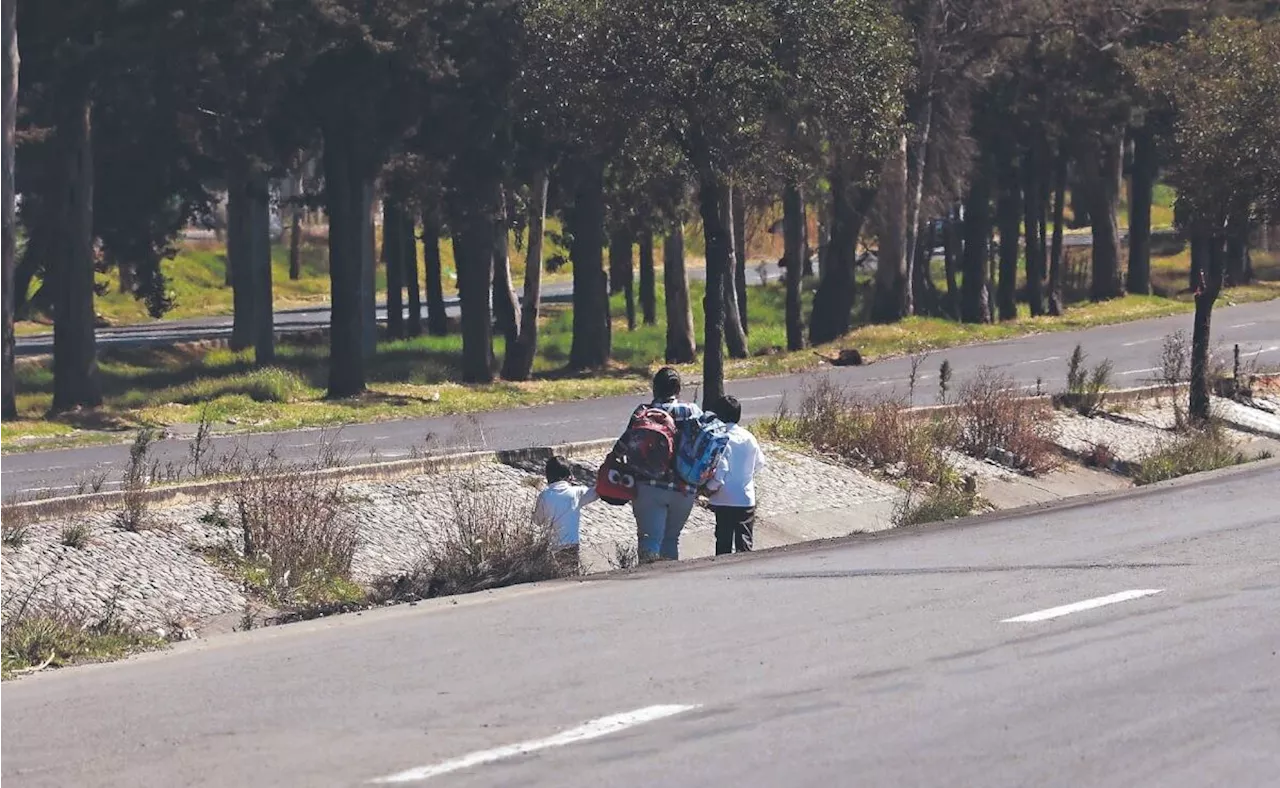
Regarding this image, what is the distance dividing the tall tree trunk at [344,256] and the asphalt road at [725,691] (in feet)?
75.8

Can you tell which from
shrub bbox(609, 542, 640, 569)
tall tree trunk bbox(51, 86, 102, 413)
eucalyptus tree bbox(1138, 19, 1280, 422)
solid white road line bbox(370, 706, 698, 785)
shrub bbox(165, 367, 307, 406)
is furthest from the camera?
shrub bbox(165, 367, 307, 406)

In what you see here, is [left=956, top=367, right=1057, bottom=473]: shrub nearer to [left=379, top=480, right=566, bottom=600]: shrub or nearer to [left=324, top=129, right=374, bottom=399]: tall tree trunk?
[left=379, top=480, right=566, bottom=600]: shrub

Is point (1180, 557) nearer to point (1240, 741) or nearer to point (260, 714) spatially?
point (1240, 741)

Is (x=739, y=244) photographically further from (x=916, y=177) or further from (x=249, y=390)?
(x=249, y=390)

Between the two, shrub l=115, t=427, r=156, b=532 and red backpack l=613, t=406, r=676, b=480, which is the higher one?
red backpack l=613, t=406, r=676, b=480

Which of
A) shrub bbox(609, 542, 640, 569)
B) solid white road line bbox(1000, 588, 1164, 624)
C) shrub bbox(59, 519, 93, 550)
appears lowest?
shrub bbox(609, 542, 640, 569)

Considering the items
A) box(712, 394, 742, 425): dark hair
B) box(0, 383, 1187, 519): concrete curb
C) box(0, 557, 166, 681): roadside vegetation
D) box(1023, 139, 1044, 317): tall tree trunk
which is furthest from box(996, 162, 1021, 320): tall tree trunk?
box(0, 557, 166, 681): roadside vegetation

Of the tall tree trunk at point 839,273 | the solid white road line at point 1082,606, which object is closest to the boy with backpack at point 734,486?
the solid white road line at point 1082,606

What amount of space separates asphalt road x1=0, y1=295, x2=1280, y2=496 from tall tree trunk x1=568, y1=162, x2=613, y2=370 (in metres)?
5.43

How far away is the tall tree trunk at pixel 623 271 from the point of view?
6020 cm

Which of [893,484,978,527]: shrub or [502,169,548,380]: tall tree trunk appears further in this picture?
[502,169,548,380]: tall tree trunk

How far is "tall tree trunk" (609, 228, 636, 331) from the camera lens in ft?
197

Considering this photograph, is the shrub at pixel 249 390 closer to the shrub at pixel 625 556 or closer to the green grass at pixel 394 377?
the green grass at pixel 394 377

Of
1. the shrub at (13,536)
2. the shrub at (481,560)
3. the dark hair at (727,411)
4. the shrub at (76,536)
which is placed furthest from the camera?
the dark hair at (727,411)
